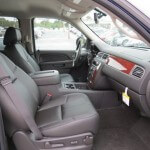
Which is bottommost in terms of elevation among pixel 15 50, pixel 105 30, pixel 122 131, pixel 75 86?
pixel 122 131

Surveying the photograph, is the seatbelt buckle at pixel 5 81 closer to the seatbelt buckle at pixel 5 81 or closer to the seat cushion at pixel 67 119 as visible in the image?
the seatbelt buckle at pixel 5 81

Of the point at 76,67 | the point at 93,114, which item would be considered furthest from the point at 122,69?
the point at 76,67

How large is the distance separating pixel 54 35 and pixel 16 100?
250 centimetres

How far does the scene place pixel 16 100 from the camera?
1.62 meters

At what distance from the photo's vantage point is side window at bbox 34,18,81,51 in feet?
12.4

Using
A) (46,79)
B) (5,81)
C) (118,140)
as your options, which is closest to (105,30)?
(46,79)

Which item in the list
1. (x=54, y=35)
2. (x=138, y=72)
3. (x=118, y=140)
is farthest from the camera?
(x=54, y=35)

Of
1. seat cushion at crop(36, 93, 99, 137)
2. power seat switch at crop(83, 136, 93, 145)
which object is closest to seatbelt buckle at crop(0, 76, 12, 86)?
seat cushion at crop(36, 93, 99, 137)

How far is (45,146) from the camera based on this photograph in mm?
1664

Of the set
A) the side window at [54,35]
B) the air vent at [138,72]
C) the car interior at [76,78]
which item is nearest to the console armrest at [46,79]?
the car interior at [76,78]

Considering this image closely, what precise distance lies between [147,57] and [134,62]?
0.11 metres

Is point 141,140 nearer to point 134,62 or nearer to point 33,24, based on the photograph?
point 134,62

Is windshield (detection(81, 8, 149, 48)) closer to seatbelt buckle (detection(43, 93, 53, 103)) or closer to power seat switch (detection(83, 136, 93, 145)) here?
seatbelt buckle (detection(43, 93, 53, 103))

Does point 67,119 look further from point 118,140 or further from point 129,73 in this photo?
point 118,140
